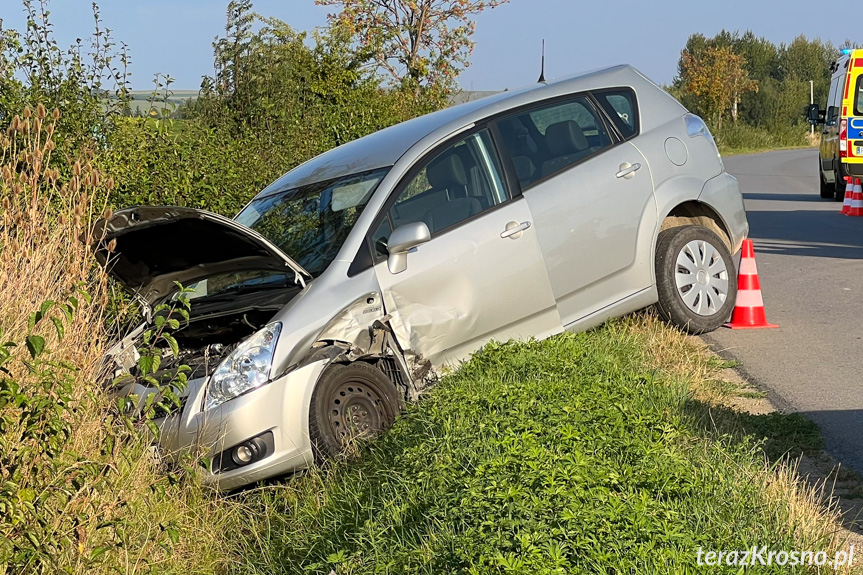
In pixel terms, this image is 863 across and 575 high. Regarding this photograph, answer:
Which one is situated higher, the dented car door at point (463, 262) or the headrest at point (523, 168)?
the headrest at point (523, 168)

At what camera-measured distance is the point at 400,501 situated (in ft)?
14.3

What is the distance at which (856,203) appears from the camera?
1619cm

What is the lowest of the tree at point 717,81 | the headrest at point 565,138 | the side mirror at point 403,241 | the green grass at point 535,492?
the green grass at point 535,492

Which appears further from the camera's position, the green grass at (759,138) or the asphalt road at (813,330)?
the green grass at (759,138)

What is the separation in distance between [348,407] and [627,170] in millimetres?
2691

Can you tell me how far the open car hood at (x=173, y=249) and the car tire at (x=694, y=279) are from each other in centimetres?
283

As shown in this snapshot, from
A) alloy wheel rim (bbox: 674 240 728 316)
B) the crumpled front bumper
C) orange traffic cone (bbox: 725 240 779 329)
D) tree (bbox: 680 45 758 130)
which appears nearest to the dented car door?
the crumpled front bumper

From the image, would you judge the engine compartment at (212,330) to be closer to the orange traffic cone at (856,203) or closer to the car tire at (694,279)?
the car tire at (694,279)

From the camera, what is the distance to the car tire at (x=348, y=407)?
555cm

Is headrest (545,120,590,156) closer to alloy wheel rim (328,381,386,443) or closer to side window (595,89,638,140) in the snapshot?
side window (595,89,638,140)

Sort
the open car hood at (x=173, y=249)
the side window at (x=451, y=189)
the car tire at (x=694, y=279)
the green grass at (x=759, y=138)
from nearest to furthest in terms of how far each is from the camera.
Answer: the open car hood at (x=173, y=249) < the side window at (x=451, y=189) < the car tire at (x=694, y=279) < the green grass at (x=759, y=138)

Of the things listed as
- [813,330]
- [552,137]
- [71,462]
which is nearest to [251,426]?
[71,462]

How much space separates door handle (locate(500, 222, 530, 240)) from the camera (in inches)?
258

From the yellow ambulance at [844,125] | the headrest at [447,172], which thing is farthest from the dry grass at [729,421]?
the yellow ambulance at [844,125]
